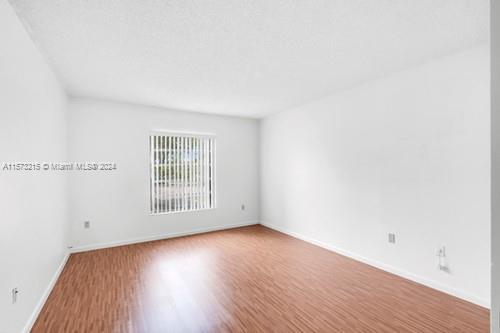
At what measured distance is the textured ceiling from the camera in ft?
5.89

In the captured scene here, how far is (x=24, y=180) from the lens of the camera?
6.51 feet

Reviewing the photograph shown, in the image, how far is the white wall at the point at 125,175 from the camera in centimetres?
397

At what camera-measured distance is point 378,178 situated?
327 centimetres

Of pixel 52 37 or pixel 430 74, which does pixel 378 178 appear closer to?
pixel 430 74

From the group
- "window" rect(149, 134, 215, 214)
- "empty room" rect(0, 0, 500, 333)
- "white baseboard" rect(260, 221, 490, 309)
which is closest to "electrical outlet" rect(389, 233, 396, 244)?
"empty room" rect(0, 0, 500, 333)

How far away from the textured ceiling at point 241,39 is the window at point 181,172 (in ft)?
5.10

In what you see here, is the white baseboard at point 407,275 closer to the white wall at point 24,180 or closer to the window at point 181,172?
the window at point 181,172

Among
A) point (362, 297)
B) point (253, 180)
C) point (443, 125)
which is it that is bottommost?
point (362, 297)

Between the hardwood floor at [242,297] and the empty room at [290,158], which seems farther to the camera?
the hardwood floor at [242,297]

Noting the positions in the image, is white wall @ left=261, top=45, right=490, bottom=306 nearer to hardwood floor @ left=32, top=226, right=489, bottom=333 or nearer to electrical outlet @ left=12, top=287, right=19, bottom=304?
hardwood floor @ left=32, top=226, right=489, bottom=333

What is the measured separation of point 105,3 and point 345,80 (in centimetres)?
283

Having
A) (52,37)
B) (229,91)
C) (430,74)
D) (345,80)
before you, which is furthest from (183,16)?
(430,74)
